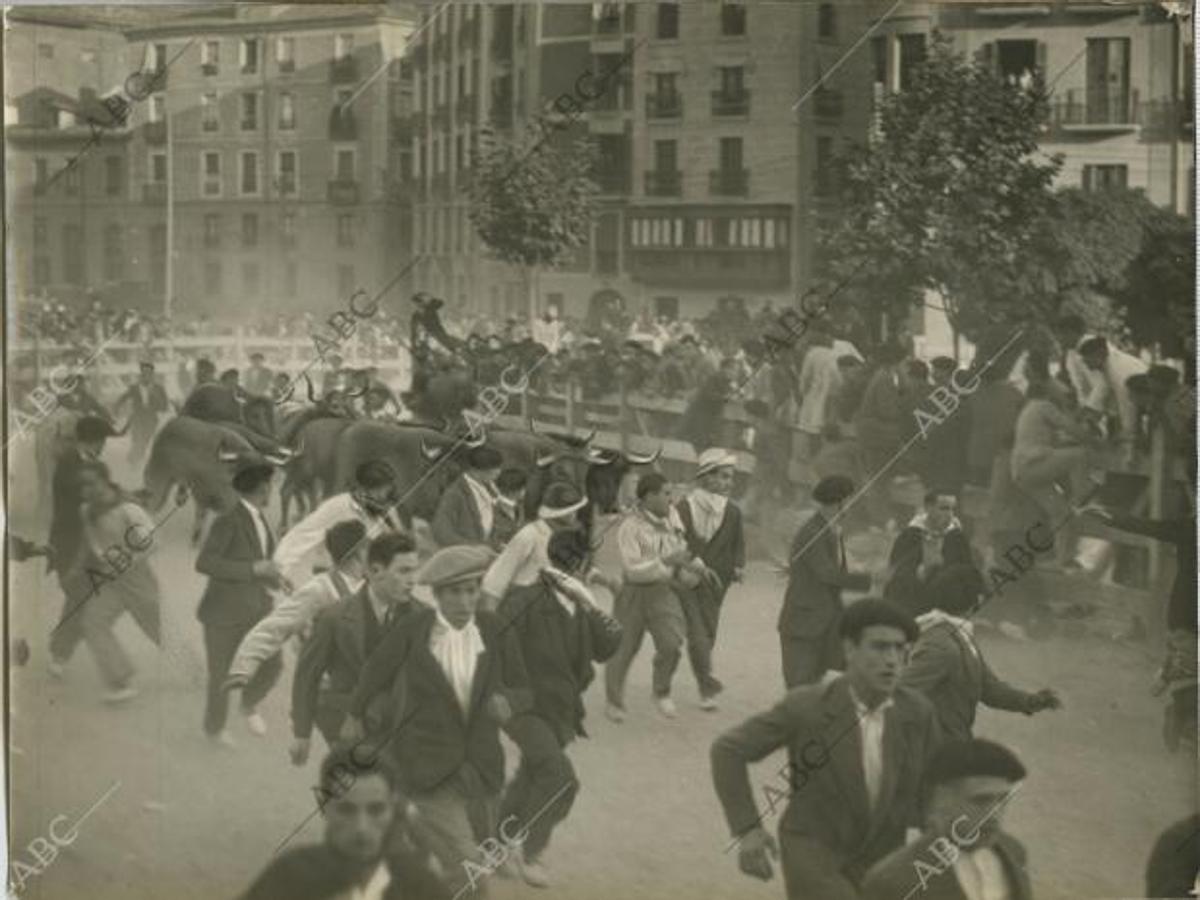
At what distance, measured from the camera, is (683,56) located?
7.50m

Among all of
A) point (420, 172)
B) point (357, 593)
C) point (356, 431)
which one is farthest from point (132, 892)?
point (420, 172)

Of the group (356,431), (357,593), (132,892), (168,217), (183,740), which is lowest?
(132,892)

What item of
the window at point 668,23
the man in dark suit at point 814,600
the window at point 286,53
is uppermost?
the window at point 668,23

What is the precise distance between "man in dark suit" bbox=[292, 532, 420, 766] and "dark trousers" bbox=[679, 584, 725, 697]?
104 cm

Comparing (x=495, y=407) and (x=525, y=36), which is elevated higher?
(x=525, y=36)

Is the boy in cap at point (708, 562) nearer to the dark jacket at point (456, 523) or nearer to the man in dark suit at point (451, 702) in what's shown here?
the man in dark suit at point (451, 702)

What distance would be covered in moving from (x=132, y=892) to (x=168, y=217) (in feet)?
8.27

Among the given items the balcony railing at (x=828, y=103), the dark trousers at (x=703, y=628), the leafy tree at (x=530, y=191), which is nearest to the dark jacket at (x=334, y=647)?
the dark trousers at (x=703, y=628)

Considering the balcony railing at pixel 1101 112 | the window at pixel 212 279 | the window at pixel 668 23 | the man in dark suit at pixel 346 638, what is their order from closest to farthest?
the man in dark suit at pixel 346 638, the window at pixel 212 279, the window at pixel 668 23, the balcony railing at pixel 1101 112

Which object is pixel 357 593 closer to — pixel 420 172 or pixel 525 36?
pixel 420 172

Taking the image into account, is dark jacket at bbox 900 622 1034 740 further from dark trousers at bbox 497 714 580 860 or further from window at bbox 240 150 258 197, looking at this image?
window at bbox 240 150 258 197

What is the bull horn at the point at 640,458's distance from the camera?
24.5 ft

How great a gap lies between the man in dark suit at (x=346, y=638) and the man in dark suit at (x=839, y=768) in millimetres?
1343

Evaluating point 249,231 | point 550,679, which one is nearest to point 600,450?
point 550,679
